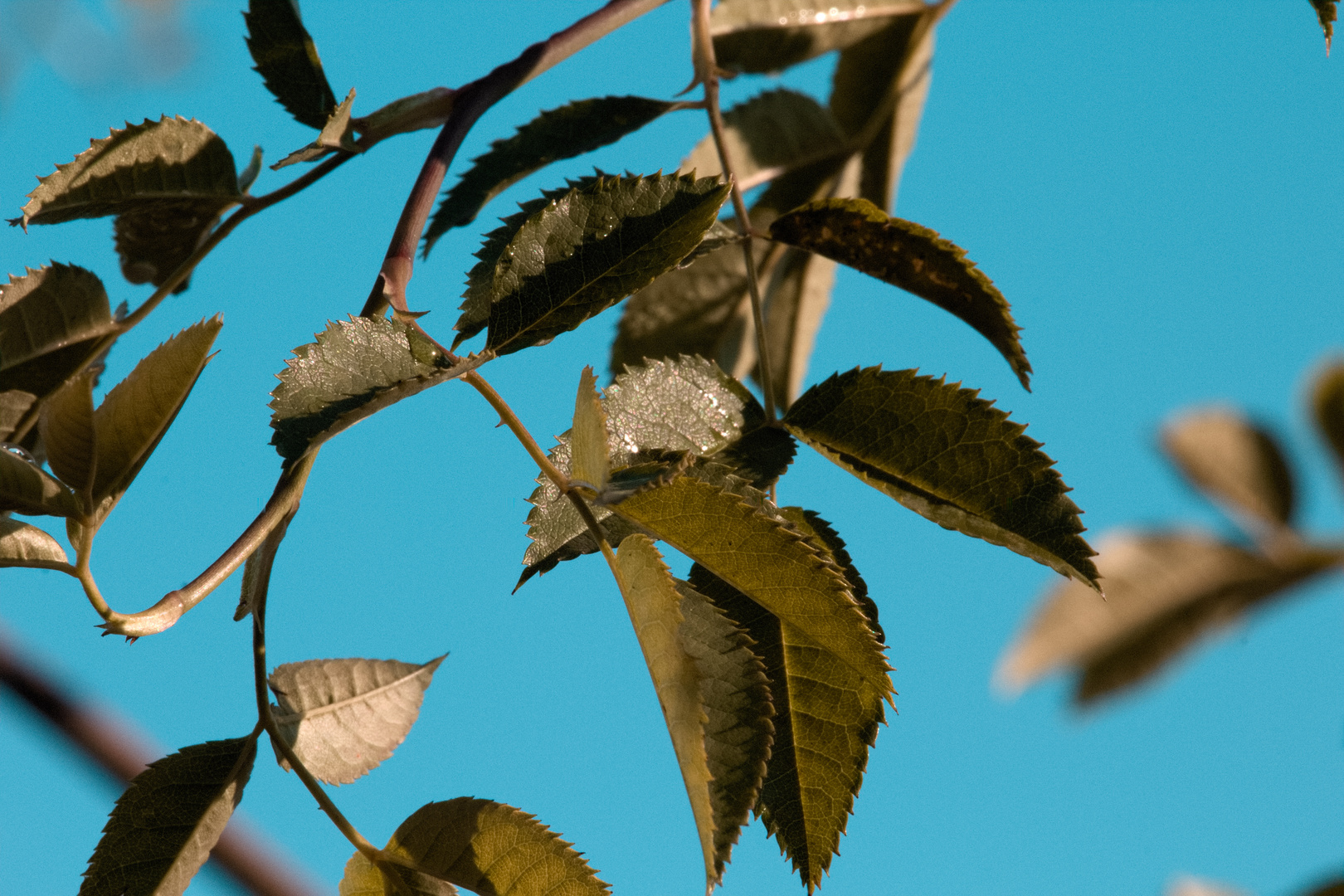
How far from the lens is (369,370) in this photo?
0.79m

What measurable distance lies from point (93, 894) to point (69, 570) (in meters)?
0.29

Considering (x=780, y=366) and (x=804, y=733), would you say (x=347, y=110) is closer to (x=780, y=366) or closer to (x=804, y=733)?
(x=804, y=733)

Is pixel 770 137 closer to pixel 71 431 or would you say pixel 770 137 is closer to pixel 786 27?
pixel 786 27

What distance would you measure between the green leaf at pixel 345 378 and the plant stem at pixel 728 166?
37 cm

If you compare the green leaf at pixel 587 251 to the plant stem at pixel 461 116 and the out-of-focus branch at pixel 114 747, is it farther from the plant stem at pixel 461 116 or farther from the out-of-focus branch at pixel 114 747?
the out-of-focus branch at pixel 114 747

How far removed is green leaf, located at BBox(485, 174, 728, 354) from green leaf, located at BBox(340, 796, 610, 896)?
383mm

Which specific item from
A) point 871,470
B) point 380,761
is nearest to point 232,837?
point 380,761

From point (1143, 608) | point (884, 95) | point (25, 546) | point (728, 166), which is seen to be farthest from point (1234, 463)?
point (25, 546)

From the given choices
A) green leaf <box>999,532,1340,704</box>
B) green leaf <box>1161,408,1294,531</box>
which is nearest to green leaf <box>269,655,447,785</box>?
green leaf <box>999,532,1340,704</box>

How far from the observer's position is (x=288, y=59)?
107cm

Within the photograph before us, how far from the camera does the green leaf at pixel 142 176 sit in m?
0.98

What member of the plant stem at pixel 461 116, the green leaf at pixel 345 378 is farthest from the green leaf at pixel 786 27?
the green leaf at pixel 345 378

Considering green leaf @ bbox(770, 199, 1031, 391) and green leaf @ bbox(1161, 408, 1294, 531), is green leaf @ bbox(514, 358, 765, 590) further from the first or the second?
green leaf @ bbox(1161, 408, 1294, 531)

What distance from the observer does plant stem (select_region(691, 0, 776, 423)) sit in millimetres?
1092
